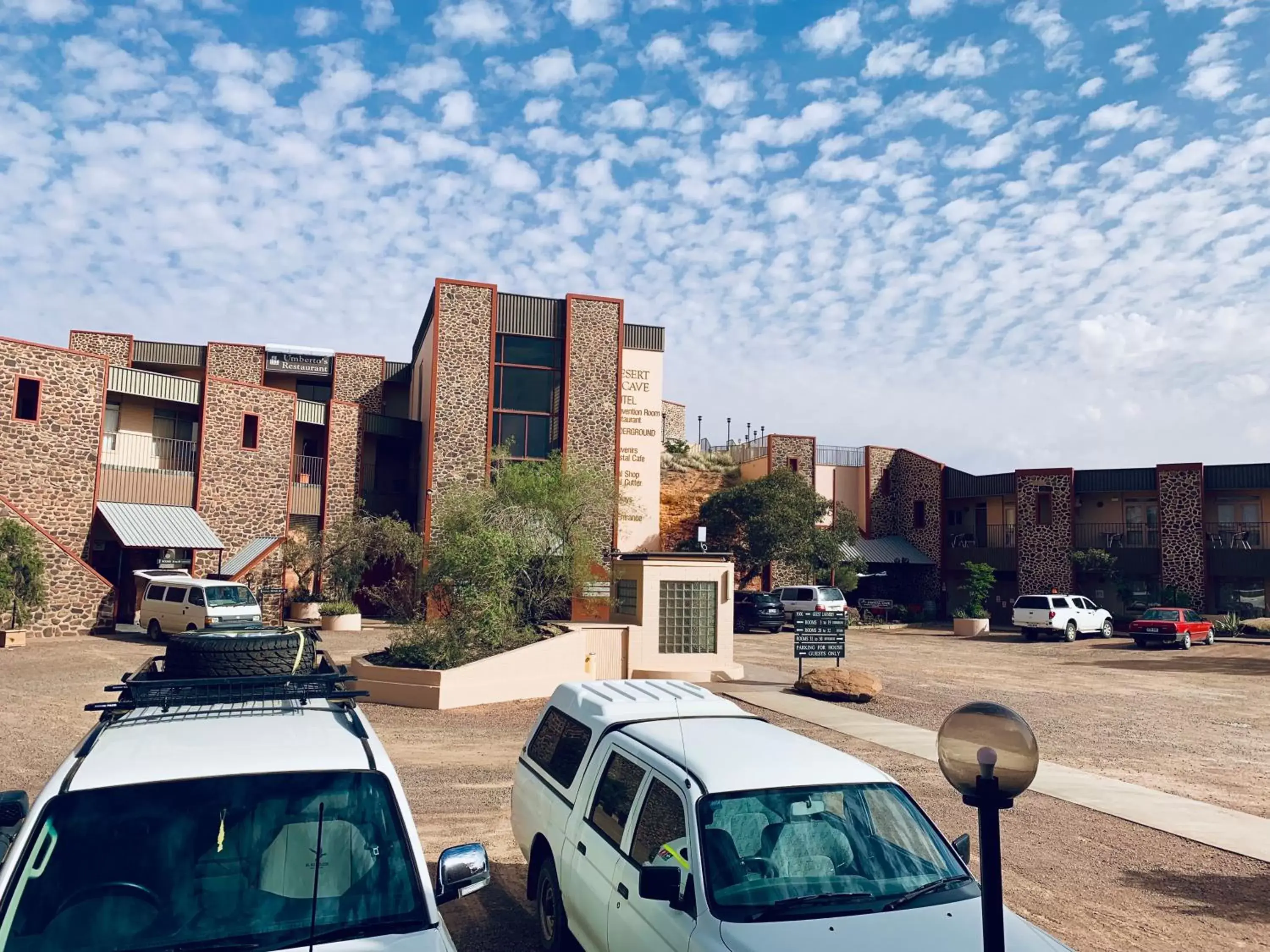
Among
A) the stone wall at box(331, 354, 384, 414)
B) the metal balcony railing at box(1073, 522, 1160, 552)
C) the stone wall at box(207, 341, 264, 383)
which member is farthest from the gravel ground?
the stone wall at box(207, 341, 264, 383)

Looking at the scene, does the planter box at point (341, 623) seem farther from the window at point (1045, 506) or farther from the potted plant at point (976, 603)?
the window at point (1045, 506)

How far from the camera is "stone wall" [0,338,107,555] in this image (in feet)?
87.6

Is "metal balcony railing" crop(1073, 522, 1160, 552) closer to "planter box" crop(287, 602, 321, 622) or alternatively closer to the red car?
the red car

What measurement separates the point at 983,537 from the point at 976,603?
24.5ft

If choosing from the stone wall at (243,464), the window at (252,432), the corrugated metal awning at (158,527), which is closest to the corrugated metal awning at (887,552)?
the stone wall at (243,464)

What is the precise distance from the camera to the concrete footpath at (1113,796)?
29.0 ft

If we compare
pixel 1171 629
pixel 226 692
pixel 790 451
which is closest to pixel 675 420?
pixel 790 451

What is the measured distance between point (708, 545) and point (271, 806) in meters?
40.8

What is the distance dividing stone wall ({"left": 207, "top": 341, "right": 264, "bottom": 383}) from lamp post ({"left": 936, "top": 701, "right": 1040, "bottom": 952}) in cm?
4508

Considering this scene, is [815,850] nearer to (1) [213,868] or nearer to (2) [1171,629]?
(1) [213,868]

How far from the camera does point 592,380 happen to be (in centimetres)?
3753

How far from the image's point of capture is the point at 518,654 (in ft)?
52.7

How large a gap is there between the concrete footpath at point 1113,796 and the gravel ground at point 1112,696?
0.45m

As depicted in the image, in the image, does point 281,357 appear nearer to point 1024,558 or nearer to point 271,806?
point 1024,558
